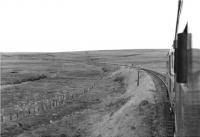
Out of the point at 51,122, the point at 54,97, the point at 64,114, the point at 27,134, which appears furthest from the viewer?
the point at 54,97

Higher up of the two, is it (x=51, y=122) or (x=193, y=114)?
(x=193, y=114)

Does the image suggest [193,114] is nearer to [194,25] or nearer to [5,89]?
[194,25]

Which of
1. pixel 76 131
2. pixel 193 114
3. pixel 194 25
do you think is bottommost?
pixel 76 131

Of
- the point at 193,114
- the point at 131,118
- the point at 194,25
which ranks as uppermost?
the point at 194,25

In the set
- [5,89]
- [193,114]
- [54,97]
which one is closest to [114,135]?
[193,114]

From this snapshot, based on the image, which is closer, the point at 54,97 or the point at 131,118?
the point at 131,118

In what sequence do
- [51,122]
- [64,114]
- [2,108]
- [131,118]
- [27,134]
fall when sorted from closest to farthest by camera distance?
1. [131,118]
2. [27,134]
3. [51,122]
4. [64,114]
5. [2,108]

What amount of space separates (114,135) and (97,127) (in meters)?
4.48

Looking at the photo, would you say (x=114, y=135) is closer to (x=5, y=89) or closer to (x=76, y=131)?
(x=76, y=131)

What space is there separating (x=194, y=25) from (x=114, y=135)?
762 inches

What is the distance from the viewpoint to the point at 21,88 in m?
53.0

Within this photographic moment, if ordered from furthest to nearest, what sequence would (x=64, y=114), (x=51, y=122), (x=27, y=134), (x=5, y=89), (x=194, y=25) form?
(x=5, y=89) < (x=64, y=114) < (x=51, y=122) < (x=27, y=134) < (x=194, y=25)

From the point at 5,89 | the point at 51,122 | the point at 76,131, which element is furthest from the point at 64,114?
the point at 5,89

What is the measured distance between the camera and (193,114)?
16.6 ft
